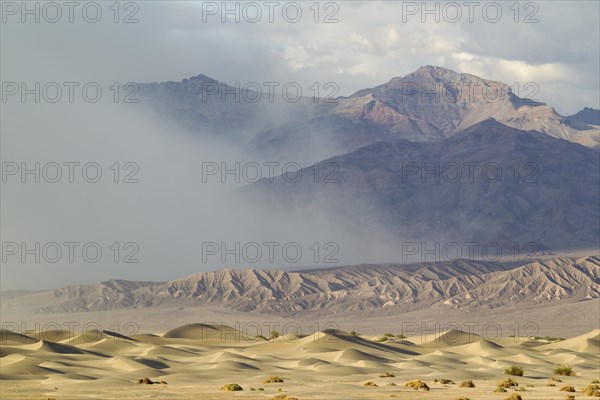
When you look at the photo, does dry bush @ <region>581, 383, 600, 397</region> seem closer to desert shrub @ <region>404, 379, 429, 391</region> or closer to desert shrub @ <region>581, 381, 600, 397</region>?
desert shrub @ <region>581, 381, 600, 397</region>

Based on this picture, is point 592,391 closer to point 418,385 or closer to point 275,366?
point 418,385

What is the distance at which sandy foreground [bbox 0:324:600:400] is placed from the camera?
57.6 meters

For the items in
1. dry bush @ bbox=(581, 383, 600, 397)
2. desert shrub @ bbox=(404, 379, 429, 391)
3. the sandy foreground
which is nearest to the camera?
dry bush @ bbox=(581, 383, 600, 397)

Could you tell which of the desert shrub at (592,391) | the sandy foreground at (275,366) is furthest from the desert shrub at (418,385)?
the desert shrub at (592,391)

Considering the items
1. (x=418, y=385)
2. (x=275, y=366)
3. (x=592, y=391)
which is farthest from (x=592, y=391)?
(x=275, y=366)

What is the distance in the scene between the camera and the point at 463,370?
79.8 meters

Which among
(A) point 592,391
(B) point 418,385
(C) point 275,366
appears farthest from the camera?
(C) point 275,366

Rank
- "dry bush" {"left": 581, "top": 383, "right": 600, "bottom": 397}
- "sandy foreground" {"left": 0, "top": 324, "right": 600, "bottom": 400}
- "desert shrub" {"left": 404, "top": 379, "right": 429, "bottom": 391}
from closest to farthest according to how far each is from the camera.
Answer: "dry bush" {"left": 581, "top": 383, "right": 600, "bottom": 397}
"sandy foreground" {"left": 0, "top": 324, "right": 600, "bottom": 400}
"desert shrub" {"left": 404, "top": 379, "right": 429, "bottom": 391}

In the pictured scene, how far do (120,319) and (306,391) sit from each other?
13601 centimetres

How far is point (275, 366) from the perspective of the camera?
3246 inches

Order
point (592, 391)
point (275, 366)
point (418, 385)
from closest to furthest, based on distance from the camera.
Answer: point (592, 391)
point (418, 385)
point (275, 366)

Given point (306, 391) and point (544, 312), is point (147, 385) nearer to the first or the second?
point (306, 391)

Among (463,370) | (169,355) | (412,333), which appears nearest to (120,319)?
(412,333)

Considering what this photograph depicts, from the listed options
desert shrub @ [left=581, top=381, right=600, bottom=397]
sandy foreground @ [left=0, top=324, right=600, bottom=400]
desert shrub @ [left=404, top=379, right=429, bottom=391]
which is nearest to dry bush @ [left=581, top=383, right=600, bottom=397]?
desert shrub @ [left=581, top=381, right=600, bottom=397]
